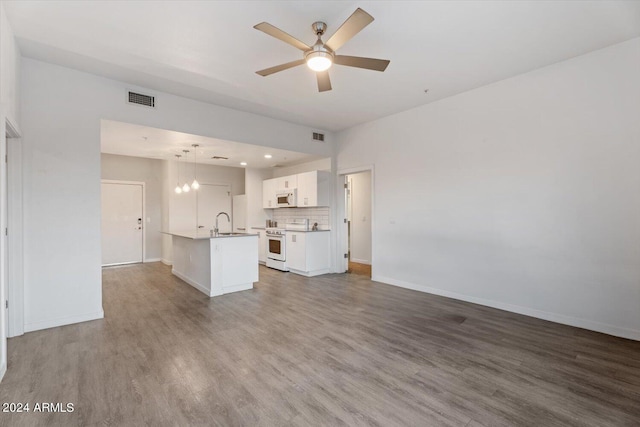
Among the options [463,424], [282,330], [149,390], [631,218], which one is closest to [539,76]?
[631,218]

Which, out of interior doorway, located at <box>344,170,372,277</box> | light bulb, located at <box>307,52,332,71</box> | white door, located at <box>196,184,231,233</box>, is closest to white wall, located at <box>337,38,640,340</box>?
interior doorway, located at <box>344,170,372,277</box>

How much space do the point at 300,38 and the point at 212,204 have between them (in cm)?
598

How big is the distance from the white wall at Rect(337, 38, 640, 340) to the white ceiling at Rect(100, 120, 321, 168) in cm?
252

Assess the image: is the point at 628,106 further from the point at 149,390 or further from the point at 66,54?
the point at 66,54

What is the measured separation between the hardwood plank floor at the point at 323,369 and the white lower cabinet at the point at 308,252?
200cm

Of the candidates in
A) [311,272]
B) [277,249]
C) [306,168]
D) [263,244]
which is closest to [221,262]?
[311,272]

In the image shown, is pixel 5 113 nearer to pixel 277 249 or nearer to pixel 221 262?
pixel 221 262

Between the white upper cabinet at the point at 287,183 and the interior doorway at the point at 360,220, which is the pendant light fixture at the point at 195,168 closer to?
the white upper cabinet at the point at 287,183

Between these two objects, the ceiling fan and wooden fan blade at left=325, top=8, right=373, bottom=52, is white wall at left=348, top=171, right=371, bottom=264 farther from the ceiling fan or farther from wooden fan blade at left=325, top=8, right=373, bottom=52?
wooden fan blade at left=325, top=8, right=373, bottom=52

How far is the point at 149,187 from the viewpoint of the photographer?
7.61 m

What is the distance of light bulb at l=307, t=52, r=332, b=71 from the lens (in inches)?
98.6

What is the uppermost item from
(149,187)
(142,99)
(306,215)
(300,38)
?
(300,38)

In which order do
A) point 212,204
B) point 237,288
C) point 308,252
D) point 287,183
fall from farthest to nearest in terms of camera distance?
1. point 212,204
2. point 287,183
3. point 308,252
4. point 237,288

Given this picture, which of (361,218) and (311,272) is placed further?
(361,218)
